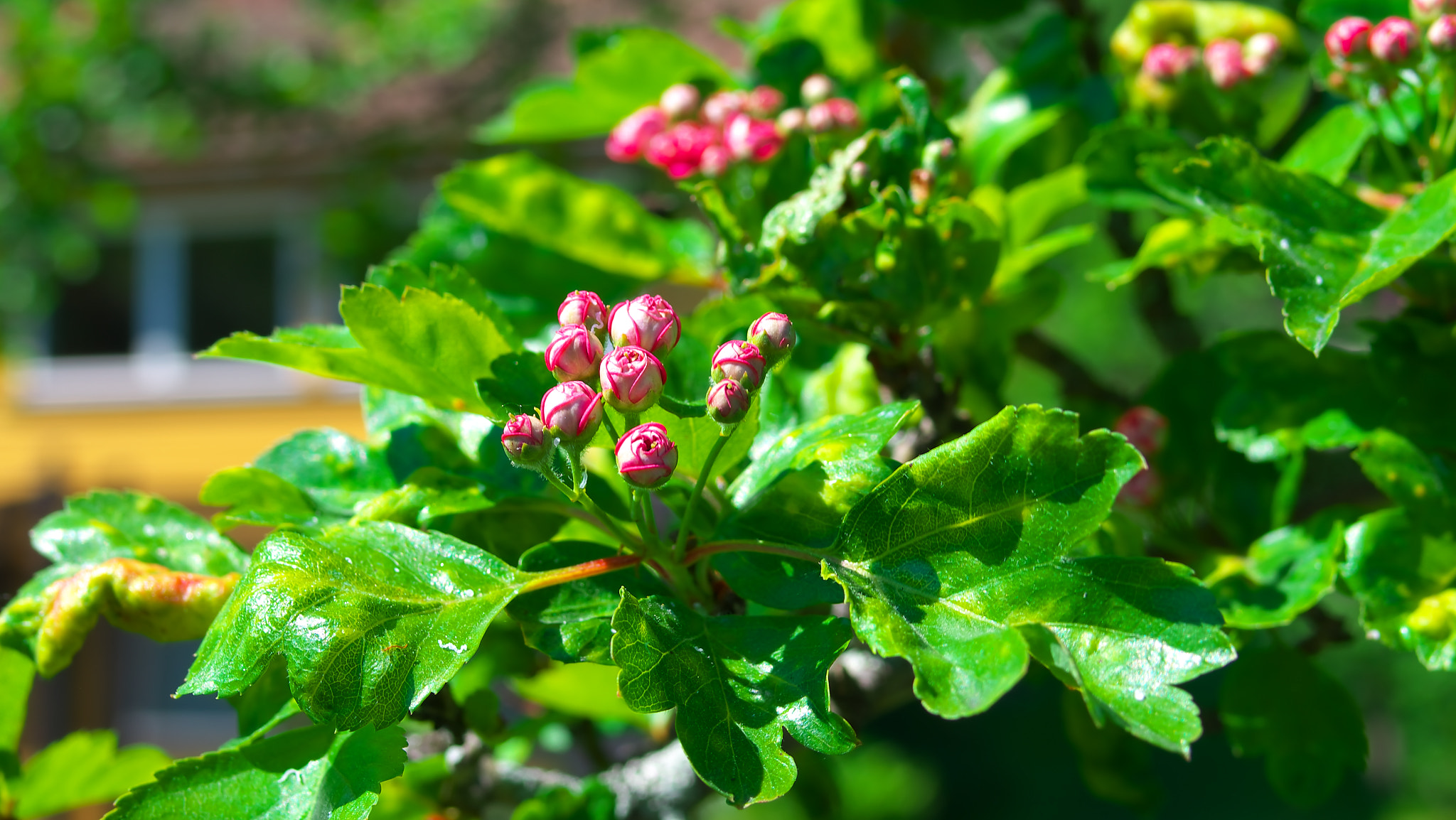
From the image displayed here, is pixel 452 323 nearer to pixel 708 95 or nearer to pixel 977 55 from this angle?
Result: pixel 708 95

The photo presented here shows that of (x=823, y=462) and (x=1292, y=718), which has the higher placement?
(x=823, y=462)

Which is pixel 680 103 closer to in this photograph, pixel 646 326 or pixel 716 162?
pixel 716 162

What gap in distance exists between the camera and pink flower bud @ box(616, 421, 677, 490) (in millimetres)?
633

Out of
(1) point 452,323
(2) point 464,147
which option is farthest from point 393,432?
(2) point 464,147

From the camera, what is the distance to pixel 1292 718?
3.25ft

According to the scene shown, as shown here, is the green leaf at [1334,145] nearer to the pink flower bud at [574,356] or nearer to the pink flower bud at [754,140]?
the pink flower bud at [754,140]

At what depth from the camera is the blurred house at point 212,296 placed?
6.22 metres

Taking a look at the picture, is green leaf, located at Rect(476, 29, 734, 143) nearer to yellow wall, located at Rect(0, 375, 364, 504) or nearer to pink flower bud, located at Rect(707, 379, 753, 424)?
pink flower bud, located at Rect(707, 379, 753, 424)

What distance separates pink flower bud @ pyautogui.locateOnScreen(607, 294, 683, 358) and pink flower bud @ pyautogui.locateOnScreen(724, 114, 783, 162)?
0.35 metres

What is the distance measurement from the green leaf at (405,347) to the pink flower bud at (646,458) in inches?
4.2

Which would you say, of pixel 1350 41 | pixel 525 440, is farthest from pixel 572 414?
pixel 1350 41

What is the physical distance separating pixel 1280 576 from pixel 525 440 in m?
0.59

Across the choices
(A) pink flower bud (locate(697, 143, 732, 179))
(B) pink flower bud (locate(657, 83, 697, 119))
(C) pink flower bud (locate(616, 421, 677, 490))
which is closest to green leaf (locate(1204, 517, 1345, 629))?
(C) pink flower bud (locate(616, 421, 677, 490))

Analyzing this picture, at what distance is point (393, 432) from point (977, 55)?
3.47 feet
